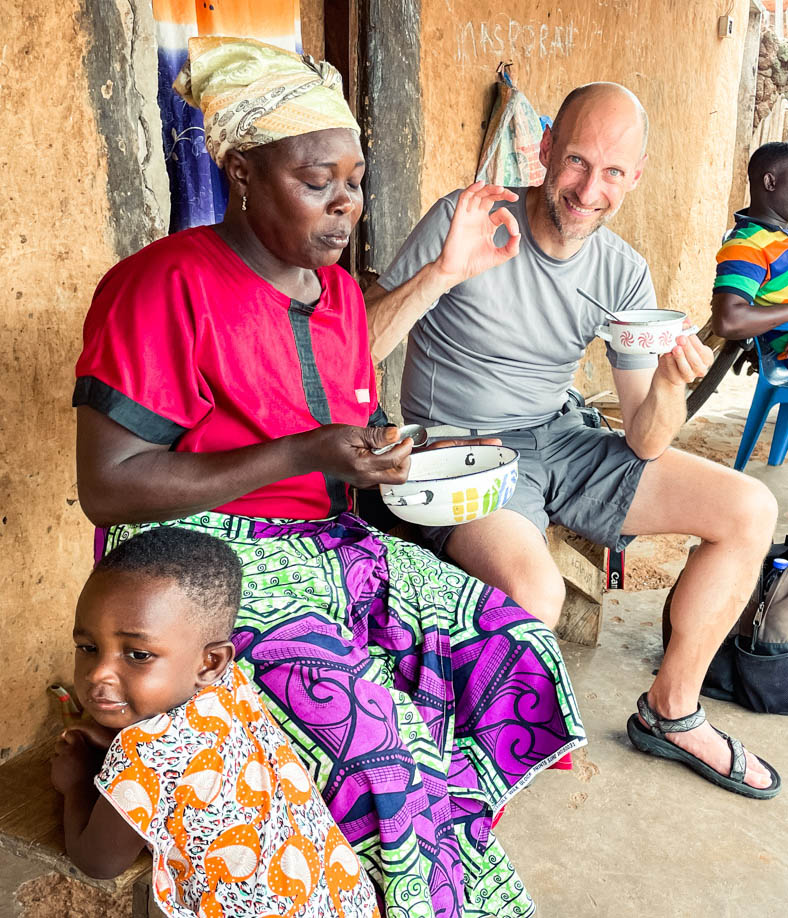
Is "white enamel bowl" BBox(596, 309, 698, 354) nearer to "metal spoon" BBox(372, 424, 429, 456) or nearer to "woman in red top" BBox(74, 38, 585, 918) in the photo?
"metal spoon" BBox(372, 424, 429, 456)

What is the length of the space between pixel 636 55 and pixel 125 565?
5.62 metres

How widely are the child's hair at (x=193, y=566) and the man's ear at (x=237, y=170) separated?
67cm

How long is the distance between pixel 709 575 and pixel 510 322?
0.87 meters

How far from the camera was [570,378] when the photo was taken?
2.79 m

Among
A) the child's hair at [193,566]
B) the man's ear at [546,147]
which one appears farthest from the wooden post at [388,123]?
the child's hair at [193,566]

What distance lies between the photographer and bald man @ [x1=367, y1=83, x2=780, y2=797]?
243 cm

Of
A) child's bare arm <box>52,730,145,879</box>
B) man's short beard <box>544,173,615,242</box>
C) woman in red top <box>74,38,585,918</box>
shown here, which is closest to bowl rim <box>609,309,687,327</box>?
man's short beard <box>544,173,615,242</box>

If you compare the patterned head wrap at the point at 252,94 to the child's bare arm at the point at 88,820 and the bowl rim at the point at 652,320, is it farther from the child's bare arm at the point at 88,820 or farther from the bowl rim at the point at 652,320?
the child's bare arm at the point at 88,820

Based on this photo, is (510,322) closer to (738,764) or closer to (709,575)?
(709,575)

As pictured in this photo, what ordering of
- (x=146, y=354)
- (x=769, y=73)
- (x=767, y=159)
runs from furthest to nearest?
(x=769, y=73), (x=767, y=159), (x=146, y=354)

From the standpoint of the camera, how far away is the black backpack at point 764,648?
9.35 ft

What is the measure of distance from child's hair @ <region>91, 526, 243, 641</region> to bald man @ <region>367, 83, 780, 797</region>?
93 cm

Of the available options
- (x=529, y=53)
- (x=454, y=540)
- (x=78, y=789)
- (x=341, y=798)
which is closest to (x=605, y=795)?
(x=454, y=540)

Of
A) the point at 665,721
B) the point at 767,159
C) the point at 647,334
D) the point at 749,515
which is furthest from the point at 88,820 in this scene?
the point at 767,159
